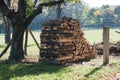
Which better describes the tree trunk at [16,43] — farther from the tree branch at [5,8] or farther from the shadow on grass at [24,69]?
the shadow on grass at [24,69]

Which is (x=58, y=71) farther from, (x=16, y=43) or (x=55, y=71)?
(x=16, y=43)

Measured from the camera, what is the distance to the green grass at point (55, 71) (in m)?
12.9

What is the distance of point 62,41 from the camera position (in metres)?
16.1

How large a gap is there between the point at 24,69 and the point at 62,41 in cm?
241

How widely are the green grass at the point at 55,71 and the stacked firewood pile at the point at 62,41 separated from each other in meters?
0.78

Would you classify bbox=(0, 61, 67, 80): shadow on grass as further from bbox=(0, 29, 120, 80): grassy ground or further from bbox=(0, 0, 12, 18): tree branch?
bbox=(0, 0, 12, 18): tree branch

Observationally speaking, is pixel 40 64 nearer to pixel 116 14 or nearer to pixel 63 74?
pixel 63 74

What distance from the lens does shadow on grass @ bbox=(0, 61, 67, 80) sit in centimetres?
1371

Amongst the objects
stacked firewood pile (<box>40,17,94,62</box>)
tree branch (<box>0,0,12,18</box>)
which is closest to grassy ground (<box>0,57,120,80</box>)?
stacked firewood pile (<box>40,17,94,62</box>)

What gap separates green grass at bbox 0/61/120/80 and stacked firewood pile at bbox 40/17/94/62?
2.57 feet

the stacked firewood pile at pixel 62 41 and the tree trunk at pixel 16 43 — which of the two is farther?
Result: the tree trunk at pixel 16 43

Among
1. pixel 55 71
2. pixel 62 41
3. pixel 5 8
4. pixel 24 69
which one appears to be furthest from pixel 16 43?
pixel 55 71

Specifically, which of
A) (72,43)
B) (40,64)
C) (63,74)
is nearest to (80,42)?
(72,43)

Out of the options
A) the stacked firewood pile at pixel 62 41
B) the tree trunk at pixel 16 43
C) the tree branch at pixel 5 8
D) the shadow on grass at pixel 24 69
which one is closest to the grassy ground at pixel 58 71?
the shadow on grass at pixel 24 69
